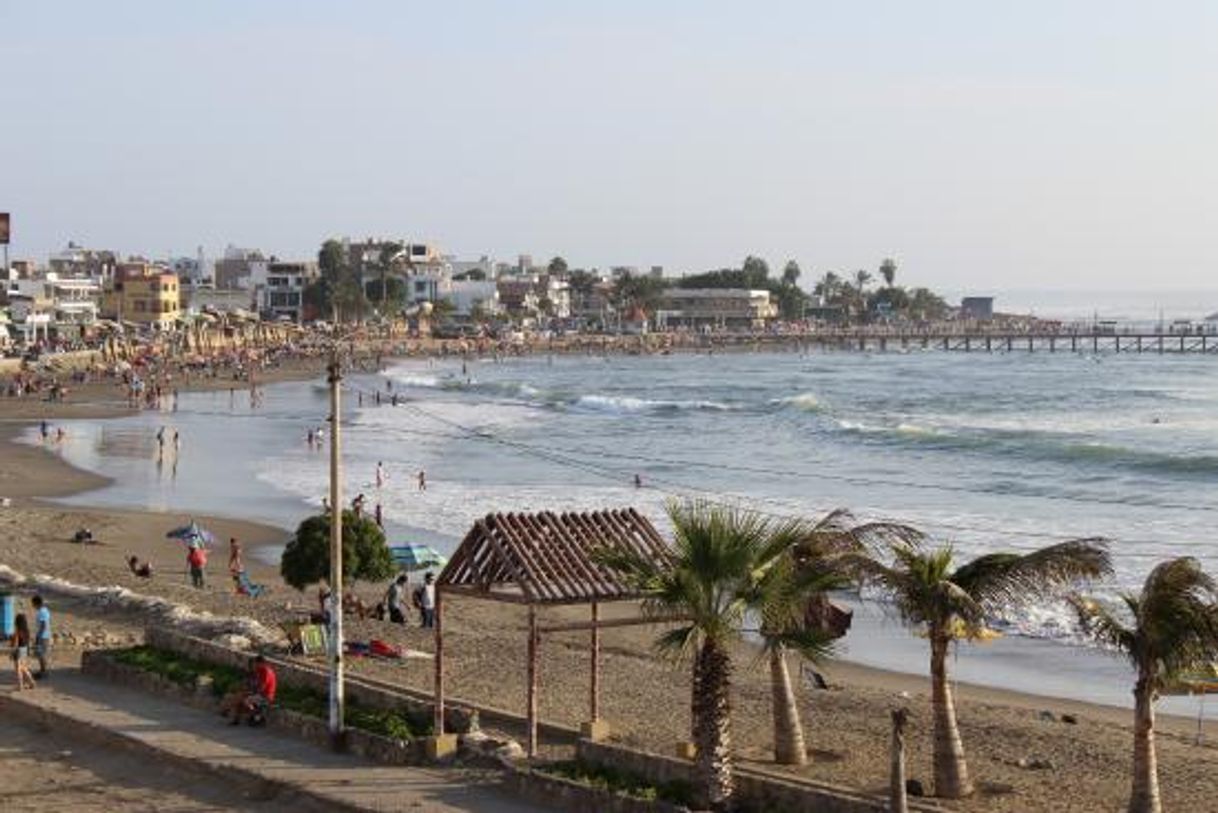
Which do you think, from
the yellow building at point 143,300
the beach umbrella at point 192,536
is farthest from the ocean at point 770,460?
the yellow building at point 143,300

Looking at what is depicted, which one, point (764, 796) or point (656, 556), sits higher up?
point (656, 556)

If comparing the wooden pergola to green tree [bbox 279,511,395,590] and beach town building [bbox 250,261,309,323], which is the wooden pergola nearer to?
green tree [bbox 279,511,395,590]

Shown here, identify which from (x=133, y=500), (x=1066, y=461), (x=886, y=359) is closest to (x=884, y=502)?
(x=1066, y=461)

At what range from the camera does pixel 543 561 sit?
49.6 feet

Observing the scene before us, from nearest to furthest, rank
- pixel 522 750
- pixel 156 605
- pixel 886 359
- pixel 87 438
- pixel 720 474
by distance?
pixel 522 750
pixel 156 605
pixel 720 474
pixel 87 438
pixel 886 359

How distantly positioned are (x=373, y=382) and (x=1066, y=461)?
54109mm

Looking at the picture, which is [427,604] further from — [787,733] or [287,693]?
[787,733]

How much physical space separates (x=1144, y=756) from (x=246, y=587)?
17784 mm

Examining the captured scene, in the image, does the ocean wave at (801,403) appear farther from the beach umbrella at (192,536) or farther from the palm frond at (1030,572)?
the palm frond at (1030,572)

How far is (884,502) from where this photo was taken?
44.3 m

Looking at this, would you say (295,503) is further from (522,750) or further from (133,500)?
(522,750)

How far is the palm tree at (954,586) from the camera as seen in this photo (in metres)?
14.3

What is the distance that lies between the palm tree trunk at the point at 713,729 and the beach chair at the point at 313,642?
25.0ft

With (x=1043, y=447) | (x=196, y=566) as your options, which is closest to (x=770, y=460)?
(x=1043, y=447)
